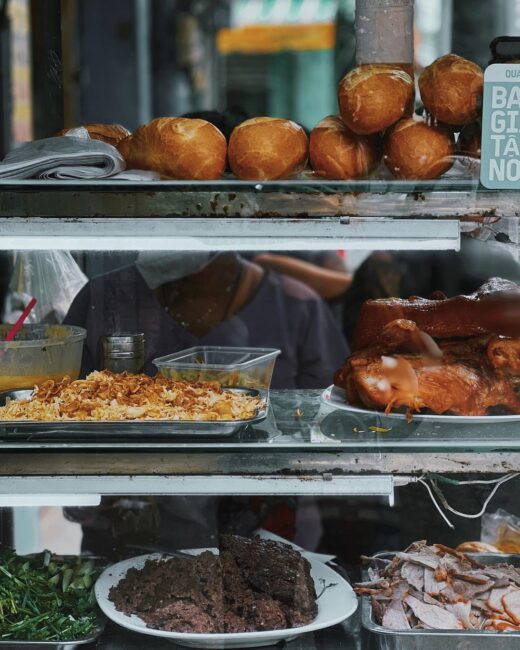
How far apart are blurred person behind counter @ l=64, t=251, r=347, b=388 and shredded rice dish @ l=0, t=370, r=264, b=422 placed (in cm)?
12

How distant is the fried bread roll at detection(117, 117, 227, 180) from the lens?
1.90 metres

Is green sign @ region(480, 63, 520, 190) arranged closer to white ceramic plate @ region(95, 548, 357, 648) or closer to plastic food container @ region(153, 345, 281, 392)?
plastic food container @ region(153, 345, 281, 392)

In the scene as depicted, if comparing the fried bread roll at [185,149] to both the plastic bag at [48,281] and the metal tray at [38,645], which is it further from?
the metal tray at [38,645]

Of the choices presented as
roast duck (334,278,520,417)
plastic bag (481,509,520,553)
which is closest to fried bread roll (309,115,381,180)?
roast duck (334,278,520,417)

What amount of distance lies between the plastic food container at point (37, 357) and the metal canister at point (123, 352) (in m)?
0.06

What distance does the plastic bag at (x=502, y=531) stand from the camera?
245 centimetres

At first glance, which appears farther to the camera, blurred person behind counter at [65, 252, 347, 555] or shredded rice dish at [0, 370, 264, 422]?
blurred person behind counter at [65, 252, 347, 555]

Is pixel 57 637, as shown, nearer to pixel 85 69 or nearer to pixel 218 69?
pixel 85 69

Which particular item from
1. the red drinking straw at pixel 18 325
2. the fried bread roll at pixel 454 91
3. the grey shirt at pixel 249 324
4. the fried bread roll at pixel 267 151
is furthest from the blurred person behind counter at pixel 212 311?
the fried bread roll at pixel 454 91

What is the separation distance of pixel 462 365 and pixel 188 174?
75cm

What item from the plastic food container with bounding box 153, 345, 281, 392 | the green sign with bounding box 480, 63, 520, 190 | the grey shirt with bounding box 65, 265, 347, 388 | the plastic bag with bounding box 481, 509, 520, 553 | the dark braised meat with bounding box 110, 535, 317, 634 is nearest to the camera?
the green sign with bounding box 480, 63, 520, 190

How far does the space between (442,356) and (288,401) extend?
1.32ft

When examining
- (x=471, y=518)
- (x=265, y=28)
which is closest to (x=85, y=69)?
(x=265, y=28)

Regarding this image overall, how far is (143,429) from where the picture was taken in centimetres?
187
